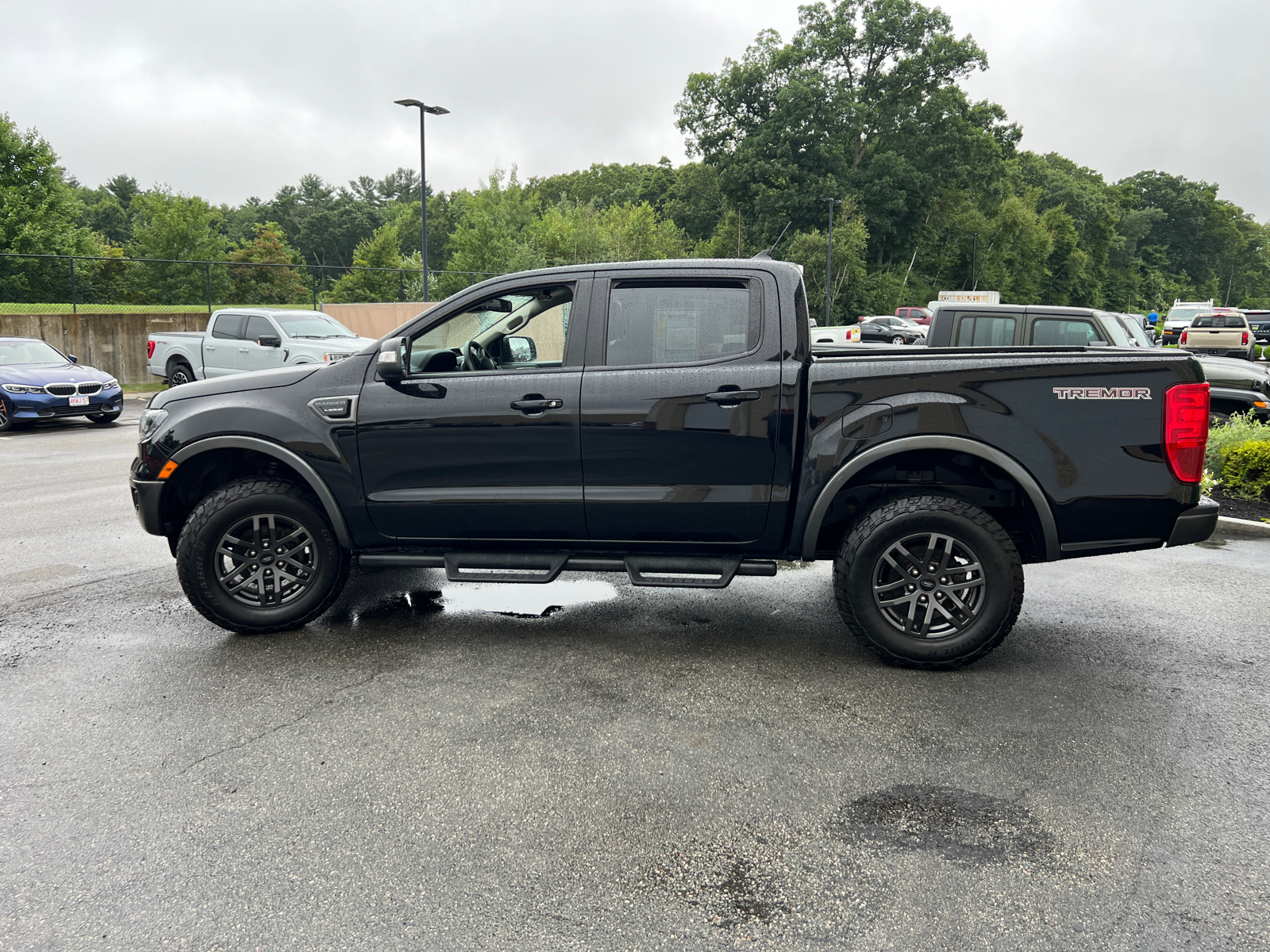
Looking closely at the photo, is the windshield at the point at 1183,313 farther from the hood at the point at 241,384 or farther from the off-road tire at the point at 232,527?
the off-road tire at the point at 232,527

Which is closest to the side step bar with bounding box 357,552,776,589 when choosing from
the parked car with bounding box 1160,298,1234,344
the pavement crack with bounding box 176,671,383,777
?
the pavement crack with bounding box 176,671,383,777

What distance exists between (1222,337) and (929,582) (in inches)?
1145

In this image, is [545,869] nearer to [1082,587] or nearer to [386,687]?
[386,687]

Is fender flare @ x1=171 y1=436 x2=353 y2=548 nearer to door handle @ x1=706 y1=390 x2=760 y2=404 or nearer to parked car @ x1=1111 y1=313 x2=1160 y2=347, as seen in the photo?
door handle @ x1=706 y1=390 x2=760 y2=404

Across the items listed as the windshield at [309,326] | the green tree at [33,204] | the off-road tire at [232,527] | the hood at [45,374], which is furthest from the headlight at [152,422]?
the green tree at [33,204]

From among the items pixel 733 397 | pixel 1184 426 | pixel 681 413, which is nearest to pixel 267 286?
pixel 681 413

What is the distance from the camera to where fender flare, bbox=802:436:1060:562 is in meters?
4.41

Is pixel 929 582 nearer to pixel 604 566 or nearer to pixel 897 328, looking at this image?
pixel 604 566

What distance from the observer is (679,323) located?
15.6 ft

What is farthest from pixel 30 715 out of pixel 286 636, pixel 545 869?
pixel 545 869

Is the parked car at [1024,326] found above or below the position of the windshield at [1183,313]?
below

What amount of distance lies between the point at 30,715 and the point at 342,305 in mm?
25303

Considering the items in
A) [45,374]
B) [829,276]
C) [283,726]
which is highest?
[829,276]

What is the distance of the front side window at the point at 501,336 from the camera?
4949 mm
